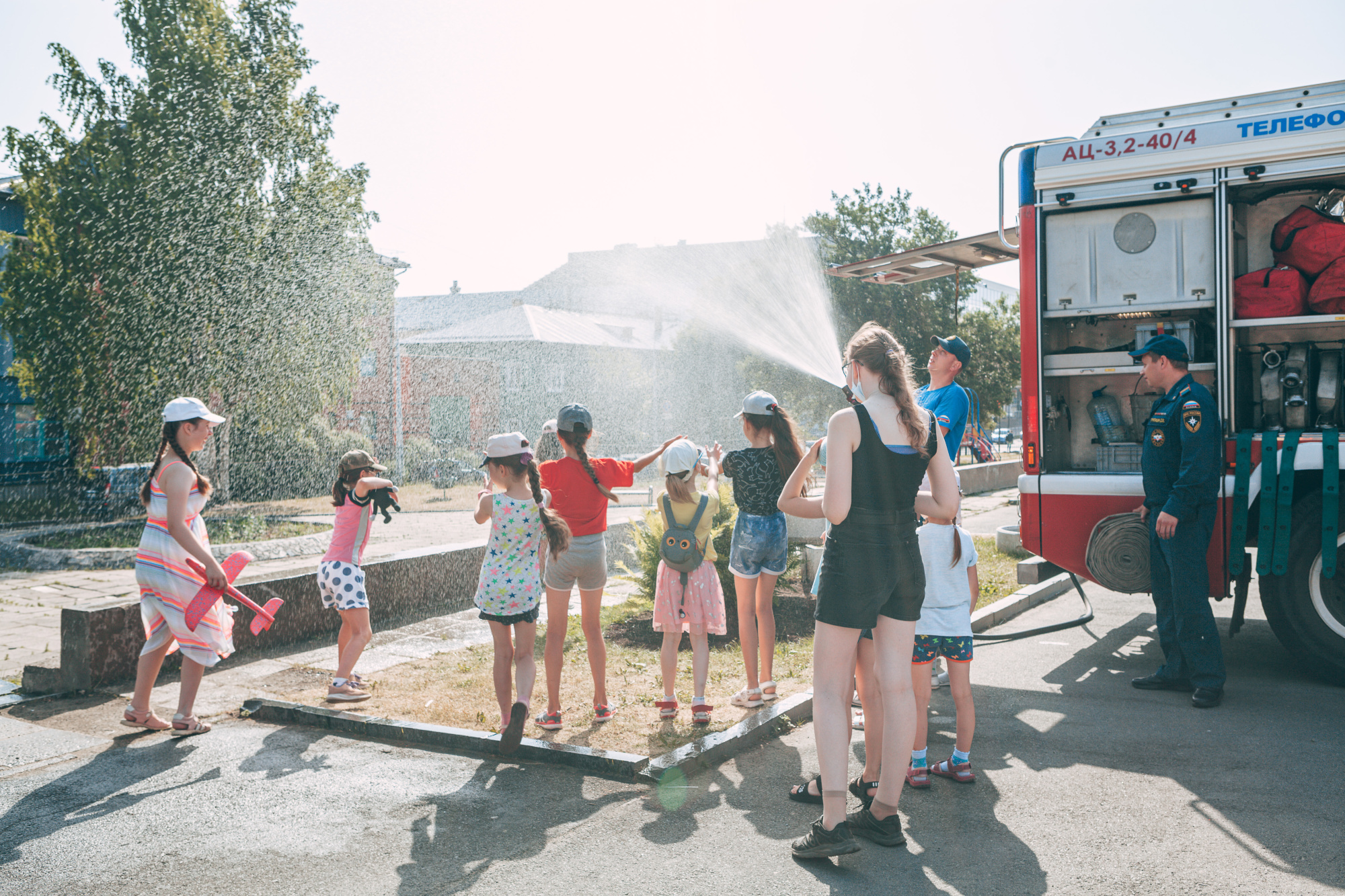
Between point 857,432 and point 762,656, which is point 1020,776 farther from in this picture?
point 857,432

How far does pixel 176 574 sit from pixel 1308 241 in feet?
23.3

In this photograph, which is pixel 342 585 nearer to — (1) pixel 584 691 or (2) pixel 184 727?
(2) pixel 184 727

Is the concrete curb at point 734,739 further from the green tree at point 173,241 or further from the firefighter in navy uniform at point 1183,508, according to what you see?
the green tree at point 173,241

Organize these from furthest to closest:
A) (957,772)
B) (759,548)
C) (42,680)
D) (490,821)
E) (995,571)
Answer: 1. (995,571)
2. (42,680)
3. (759,548)
4. (957,772)
5. (490,821)

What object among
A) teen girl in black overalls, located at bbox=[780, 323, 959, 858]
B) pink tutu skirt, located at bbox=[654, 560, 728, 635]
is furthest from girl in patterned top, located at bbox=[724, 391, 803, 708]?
teen girl in black overalls, located at bbox=[780, 323, 959, 858]

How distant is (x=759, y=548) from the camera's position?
5.50 meters

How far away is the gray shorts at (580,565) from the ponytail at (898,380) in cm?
216

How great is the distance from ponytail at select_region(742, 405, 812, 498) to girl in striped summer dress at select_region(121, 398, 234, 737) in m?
3.10

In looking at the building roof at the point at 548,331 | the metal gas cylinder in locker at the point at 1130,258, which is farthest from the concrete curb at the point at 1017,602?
the building roof at the point at 548,331

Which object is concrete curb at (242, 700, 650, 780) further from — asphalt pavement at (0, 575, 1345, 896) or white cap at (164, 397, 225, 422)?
white cap at (164, 397, 225, 422)

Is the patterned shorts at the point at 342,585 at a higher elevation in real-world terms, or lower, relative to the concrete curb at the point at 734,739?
higher

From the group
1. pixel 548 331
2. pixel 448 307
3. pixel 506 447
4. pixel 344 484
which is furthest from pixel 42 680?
pixel 448 307

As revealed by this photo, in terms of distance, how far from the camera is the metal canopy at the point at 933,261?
8.00m

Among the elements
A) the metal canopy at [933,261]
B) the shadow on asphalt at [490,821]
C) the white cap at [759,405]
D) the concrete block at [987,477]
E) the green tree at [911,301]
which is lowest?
the shadow on asphalt at [490,821]
